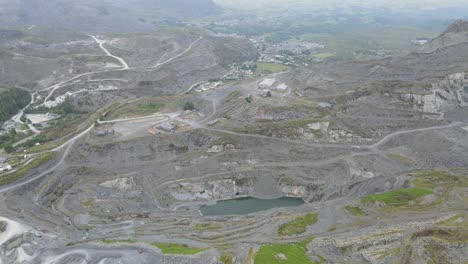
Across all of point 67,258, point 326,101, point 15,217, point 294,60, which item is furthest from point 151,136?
point 294,60

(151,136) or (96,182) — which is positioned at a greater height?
(151,136)

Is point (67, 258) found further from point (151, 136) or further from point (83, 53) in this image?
point (83, 53)

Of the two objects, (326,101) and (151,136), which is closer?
(151,136)

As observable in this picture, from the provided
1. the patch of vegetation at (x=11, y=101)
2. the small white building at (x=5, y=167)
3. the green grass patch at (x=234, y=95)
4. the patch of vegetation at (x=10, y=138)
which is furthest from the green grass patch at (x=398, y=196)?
the patch of vegetation at (x=11, y=101)

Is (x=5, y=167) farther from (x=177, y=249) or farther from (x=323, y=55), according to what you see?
(x=323, y=55)

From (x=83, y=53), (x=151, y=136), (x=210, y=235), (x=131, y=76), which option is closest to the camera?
(x=210, y=235)

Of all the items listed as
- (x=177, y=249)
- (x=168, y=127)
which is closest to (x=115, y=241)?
(x=177, y=249)

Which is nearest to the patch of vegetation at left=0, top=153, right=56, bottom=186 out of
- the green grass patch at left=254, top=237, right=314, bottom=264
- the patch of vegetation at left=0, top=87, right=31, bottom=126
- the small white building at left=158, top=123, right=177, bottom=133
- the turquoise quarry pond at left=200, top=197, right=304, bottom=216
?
the small white building at left=158, top=123, right=177, bottom=133
